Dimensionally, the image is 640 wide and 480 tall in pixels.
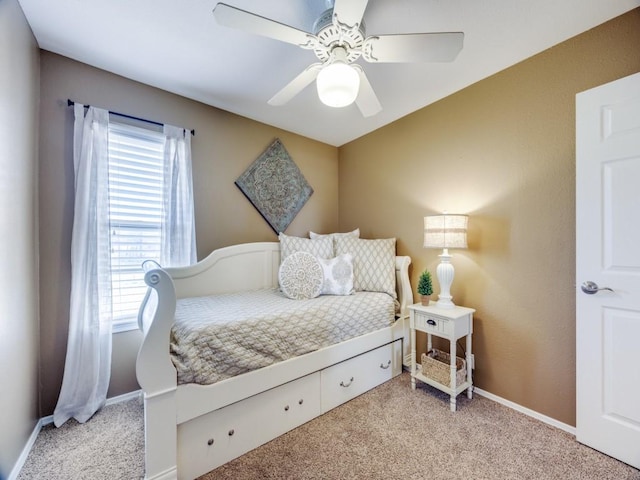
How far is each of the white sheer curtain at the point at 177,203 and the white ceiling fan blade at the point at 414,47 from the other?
1.74 m

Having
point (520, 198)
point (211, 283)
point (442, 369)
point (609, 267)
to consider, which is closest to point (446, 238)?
point (520, 198)

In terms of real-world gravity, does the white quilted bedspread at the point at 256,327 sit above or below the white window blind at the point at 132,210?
below

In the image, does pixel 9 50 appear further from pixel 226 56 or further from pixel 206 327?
pixel 206 327

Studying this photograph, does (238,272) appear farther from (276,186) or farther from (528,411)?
(528,411)

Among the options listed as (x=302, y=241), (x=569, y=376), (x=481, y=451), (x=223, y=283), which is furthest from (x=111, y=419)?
(x=569, y=376)

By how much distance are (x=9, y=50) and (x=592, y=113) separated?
3228 millimetres

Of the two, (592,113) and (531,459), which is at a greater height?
(592,113)

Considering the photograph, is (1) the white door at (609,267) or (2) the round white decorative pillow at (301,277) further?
(2) the round white decorative pillow at (301,277)

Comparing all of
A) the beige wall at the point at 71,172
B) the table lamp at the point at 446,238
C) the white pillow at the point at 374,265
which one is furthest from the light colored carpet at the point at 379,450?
the white pillow at the point at 374,265

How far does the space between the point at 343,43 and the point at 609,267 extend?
6.28 ft

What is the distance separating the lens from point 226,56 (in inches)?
75.4

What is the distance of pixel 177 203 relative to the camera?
2334mm

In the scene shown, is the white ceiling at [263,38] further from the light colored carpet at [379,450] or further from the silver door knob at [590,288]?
the light colored carpet at [379,450]

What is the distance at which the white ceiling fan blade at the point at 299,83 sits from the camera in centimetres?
148
